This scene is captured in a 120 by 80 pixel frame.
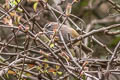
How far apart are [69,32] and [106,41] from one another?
3.94 feet

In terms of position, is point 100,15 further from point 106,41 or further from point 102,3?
point 106,41

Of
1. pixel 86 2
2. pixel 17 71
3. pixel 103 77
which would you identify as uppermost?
pixel 86 2

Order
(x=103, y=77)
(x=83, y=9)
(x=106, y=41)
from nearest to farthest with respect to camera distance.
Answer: (x=103, y=77), (x=106, y=41), (x=83, y=9)

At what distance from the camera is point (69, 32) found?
208 inches

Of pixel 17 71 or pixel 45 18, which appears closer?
pixel 17 71

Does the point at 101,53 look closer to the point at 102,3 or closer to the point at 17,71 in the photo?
the point at 102,3

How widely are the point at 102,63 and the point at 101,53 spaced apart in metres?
2.21

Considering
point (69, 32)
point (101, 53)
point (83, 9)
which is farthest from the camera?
point (83, 9)

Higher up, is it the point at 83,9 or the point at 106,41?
the point at 83,9

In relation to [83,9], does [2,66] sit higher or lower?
lower

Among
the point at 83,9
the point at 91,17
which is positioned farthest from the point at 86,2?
the point at 91,17

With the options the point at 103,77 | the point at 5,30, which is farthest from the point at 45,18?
the point at 103,77

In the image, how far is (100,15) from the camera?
7258mm

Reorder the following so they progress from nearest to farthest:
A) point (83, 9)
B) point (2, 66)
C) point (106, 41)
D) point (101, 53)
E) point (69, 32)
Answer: point (2, 66), point (69, 32), point (101, 53), point (106, 41), point (83, 9)
